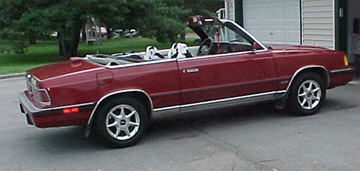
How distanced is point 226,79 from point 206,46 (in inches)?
52.6

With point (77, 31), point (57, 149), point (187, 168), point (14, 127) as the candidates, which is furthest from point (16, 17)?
point (187, 168)

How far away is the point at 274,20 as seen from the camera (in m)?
13.4

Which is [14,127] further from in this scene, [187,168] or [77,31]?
[77,31]

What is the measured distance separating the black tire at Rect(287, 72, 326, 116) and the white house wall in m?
4.11

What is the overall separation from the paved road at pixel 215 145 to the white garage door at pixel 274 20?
194 inches

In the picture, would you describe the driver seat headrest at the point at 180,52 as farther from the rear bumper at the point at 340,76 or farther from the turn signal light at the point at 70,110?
the rear bumper at the point at 340,76

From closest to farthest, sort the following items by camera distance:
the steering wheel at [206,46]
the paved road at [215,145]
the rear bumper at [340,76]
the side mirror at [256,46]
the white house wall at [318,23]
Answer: the paved road at [215,145], the side mirror at [256,46], the rear bumper at [340,76], the steering wheel at [206,46], the white house wall at [318,23]

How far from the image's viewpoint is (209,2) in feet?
106

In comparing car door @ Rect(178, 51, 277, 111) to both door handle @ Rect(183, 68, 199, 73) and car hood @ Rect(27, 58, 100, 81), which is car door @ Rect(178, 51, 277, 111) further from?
car hood @ Rect(27, 58, 100, 81)

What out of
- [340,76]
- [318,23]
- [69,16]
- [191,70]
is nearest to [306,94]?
[340,76]

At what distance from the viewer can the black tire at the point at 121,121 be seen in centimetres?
591

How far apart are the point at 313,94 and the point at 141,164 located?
326 cm

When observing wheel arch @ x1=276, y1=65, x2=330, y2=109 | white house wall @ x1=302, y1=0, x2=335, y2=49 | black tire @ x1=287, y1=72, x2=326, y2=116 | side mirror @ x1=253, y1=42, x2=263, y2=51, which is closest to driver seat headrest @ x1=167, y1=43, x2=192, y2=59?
side mirror @ x1=253, y1=42, x2=263, y2=51

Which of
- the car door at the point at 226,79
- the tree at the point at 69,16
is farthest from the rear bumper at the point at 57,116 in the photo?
the tree at the point at 69,16
